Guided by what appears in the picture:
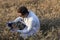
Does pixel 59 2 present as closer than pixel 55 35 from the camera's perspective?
No

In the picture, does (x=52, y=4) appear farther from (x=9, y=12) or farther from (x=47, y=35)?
(x=47, y=35)

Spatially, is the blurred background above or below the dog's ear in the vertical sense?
below

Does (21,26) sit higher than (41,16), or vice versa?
(21,26)

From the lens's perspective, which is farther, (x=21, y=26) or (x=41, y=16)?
(x=41, y=16)

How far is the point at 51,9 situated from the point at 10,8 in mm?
1269

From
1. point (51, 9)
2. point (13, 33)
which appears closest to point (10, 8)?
point (51, 9)

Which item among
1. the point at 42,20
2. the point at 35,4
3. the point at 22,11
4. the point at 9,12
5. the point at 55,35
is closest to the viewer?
the point at 22,11

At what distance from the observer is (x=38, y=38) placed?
6.87m

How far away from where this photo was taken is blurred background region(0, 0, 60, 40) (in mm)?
6999

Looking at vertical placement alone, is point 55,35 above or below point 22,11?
below

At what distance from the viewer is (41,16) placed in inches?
329

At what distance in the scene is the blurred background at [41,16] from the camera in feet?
23.0

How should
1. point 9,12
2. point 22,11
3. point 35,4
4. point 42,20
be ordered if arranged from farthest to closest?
point 35,4 → point 9,12 → point 42,20 → point 22,11

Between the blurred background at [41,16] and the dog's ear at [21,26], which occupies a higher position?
the dog's ear at [21,26]
